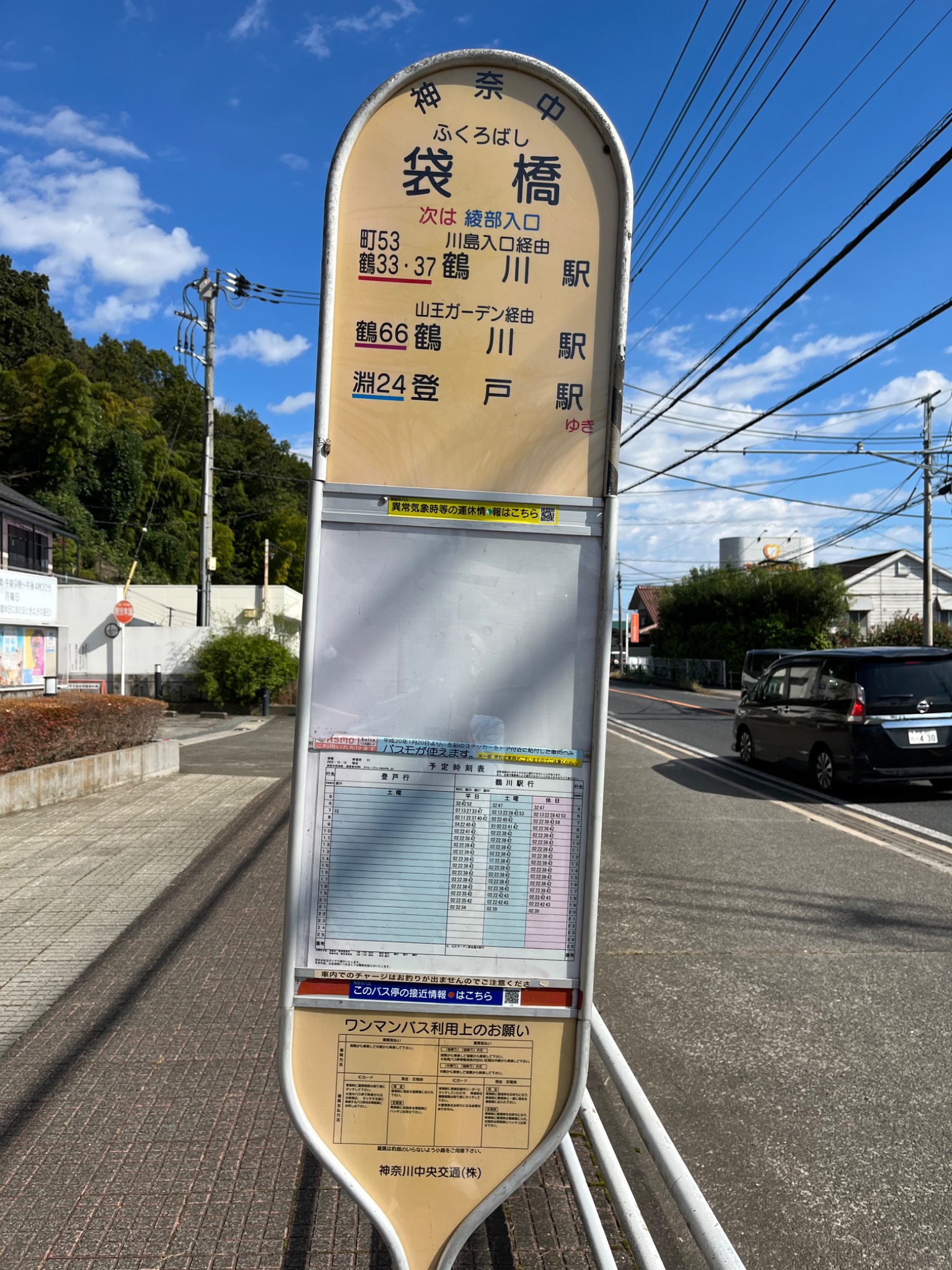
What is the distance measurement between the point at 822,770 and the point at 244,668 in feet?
53.4

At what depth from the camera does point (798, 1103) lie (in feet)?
12.1

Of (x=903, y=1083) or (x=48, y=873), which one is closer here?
(x=903, y=1083)

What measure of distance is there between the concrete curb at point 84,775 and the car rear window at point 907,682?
868 centimetres

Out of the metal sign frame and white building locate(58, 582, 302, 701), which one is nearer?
the metal sign frame

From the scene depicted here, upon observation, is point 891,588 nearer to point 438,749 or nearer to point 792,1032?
point 792,1032

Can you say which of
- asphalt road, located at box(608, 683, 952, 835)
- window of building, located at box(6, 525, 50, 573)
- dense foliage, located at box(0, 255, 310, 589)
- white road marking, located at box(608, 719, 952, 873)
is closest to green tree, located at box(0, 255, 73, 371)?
dense foliage, located at box(0, 255, 310, 589)

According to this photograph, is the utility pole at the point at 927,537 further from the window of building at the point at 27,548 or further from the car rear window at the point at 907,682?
the window of building at the point at 27,548

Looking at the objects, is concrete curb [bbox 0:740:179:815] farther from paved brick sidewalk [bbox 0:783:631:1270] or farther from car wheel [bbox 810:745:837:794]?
car wheel [bbox 810:745:837:794]

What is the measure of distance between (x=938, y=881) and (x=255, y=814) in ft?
20.2

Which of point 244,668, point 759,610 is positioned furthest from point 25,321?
point 759,610

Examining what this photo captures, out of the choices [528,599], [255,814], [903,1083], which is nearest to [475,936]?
[528,599]

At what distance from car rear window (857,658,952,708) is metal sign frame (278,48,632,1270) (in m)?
9.17

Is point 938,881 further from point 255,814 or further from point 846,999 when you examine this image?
point 255,814

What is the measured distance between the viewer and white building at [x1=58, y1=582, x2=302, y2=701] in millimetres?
26047
